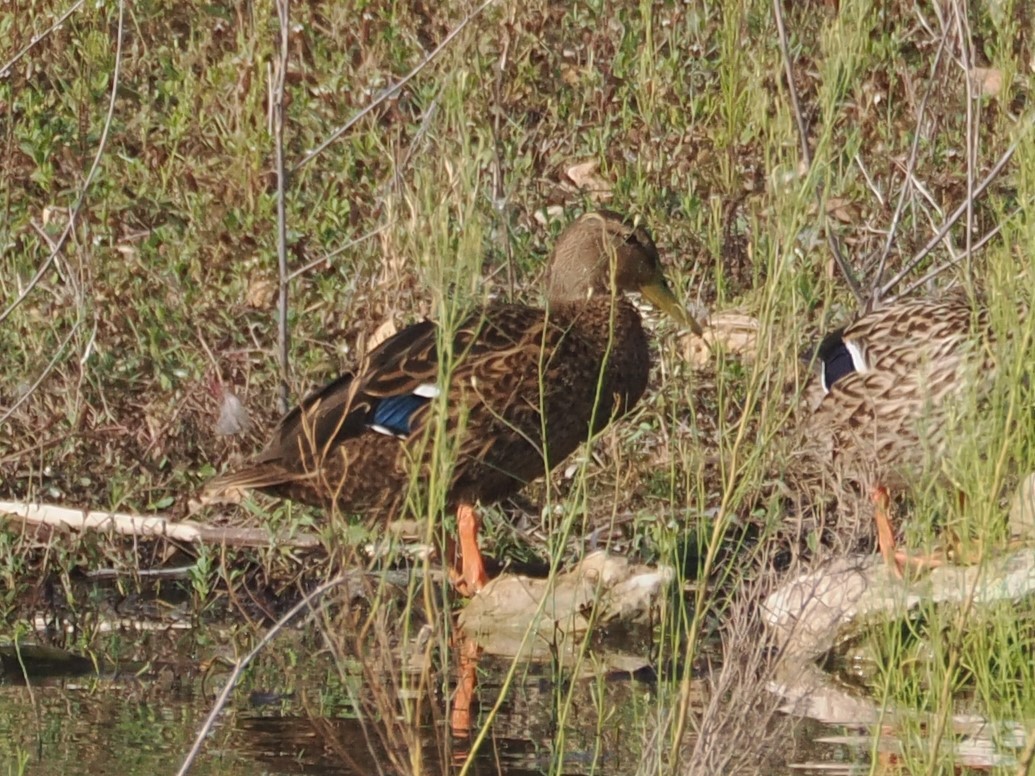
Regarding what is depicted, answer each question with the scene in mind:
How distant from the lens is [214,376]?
6.73 m

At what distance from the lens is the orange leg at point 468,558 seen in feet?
20.0

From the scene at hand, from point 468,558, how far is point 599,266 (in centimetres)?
105

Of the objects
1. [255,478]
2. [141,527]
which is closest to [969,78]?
[255,478]

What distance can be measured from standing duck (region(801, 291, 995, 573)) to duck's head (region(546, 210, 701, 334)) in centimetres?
55

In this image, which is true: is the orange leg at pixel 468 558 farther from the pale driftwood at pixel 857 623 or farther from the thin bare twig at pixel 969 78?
the thin bare twig at pixel 969 78

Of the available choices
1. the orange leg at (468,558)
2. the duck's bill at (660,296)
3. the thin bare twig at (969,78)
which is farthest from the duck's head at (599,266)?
the thin bare twig at (969,78)

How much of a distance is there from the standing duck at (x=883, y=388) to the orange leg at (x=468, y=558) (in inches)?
38.7

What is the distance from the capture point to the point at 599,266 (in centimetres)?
659

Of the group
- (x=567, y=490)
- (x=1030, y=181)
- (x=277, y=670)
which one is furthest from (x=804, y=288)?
(x=1030, y=181)

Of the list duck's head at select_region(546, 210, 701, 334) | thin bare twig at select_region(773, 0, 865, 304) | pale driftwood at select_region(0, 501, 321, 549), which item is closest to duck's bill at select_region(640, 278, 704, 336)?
duck's head at select_region(546, 210, 701, 334)

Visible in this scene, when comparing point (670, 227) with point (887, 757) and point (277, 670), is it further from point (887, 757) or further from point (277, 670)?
point (887, 757)

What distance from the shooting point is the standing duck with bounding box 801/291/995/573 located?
5926 mm

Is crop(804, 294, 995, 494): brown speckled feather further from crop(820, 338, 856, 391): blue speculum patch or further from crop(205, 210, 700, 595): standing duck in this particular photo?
crop(205, 210, 700, 595): standing duck

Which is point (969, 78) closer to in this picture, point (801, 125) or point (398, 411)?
point (801, 125)
